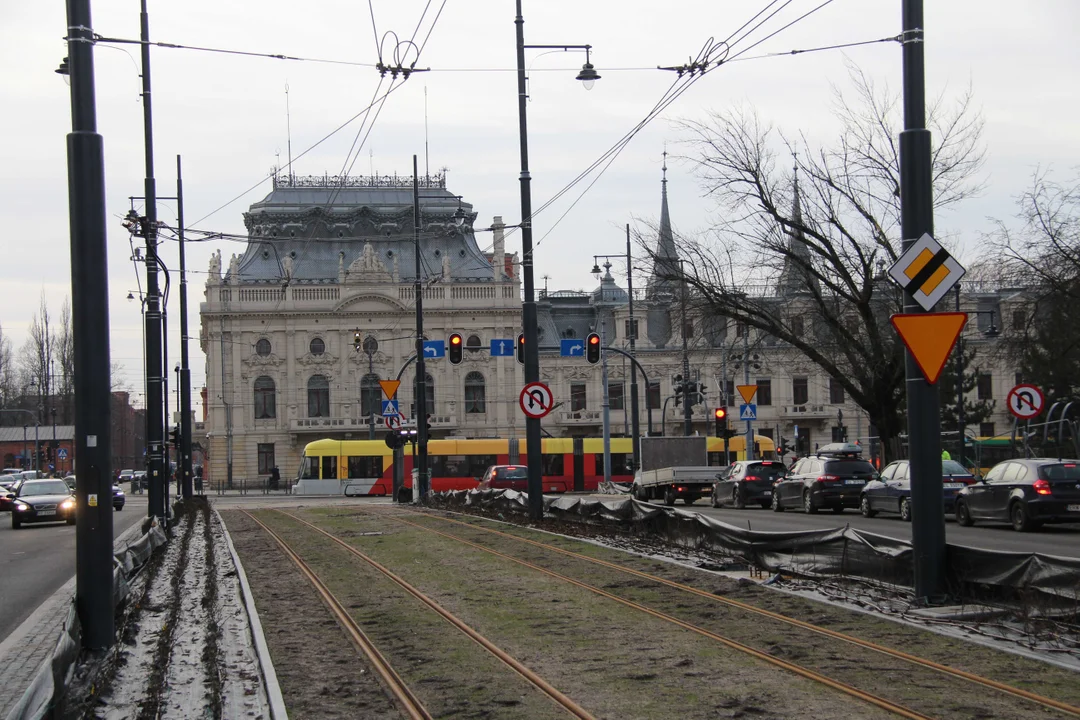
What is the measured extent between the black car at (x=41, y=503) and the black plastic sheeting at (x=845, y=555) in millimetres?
18717

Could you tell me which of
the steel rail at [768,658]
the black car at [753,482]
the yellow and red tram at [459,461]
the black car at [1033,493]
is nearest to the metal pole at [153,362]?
the steel rail at [768,658]

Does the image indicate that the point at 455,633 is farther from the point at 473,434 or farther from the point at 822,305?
the point at 473,434

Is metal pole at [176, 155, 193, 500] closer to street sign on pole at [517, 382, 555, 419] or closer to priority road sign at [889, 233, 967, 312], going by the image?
street sign on pole at [517, 382, 555, 419]

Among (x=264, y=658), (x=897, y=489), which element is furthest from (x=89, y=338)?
(x=897, y=489)

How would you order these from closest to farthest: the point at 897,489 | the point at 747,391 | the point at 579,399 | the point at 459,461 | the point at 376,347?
1. the point at 897,489
2. the point at 747,391
3. the point at 459,461
4. the point at 376,347
5. the point at 579,399

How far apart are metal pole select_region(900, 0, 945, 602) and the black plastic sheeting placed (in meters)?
0.33

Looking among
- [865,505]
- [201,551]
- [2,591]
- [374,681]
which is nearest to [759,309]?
[865,505]

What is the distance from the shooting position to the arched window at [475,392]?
94875 mm

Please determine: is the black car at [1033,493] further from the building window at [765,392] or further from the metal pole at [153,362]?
the building window at [765,392]

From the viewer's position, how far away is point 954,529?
24.7 meters

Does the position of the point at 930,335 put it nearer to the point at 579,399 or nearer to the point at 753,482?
the point at 753,482

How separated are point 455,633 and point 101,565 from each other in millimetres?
3174

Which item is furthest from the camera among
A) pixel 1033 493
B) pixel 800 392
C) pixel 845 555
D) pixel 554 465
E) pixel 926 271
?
pixel 800 392

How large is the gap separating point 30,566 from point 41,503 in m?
14.5
